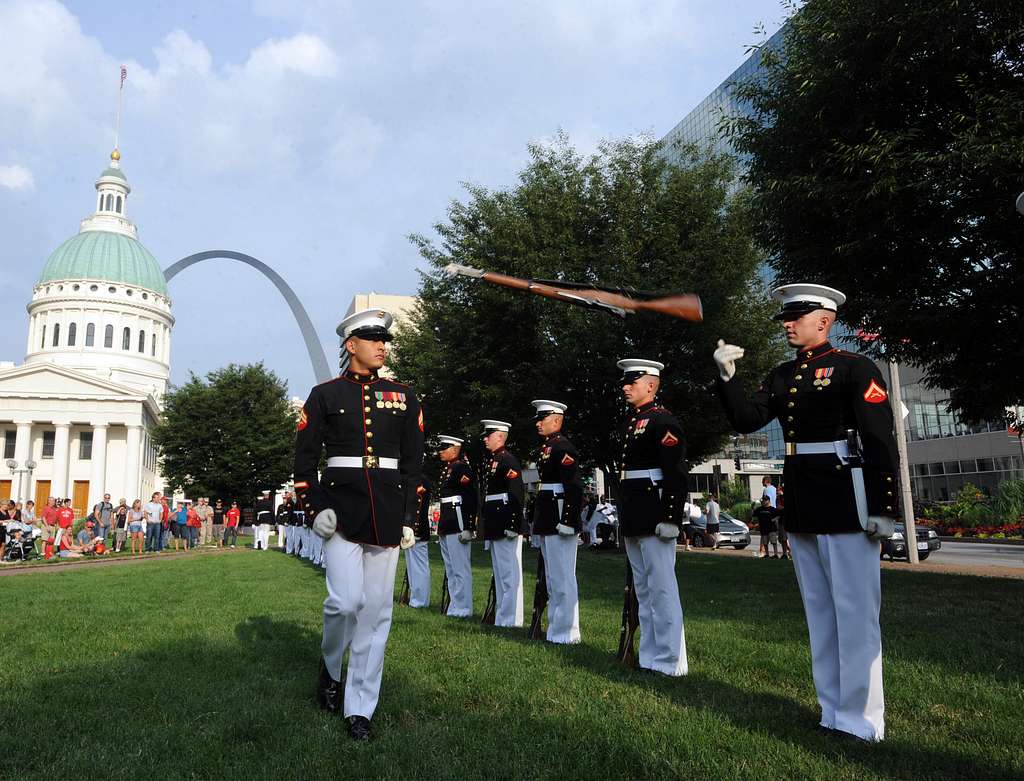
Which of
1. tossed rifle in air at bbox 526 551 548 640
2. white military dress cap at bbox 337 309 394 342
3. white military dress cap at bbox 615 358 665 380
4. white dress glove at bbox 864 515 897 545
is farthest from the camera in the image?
tossed rifle in air at bbox 526 551 548 640

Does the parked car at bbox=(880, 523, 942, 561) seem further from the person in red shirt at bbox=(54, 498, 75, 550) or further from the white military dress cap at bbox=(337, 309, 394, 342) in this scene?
the person in red shirt at bbox=(54, 498, 75, 550)

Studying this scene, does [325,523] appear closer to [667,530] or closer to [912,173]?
[667,530]

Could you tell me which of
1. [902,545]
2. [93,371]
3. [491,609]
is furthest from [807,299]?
[93,371]

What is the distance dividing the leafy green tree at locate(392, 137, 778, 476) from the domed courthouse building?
57.2 m

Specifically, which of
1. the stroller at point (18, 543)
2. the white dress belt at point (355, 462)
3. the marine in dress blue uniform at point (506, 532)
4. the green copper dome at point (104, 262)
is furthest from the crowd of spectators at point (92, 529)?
the green copper dome at point (104, 262)

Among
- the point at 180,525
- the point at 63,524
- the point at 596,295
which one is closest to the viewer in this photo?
the point at 596,295

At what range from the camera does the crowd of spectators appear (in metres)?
26.5

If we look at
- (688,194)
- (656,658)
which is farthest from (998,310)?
(688,194)

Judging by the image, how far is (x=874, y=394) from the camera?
4.93m

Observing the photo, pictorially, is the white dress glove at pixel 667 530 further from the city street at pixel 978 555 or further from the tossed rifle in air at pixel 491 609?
the city street at pixel 978 555

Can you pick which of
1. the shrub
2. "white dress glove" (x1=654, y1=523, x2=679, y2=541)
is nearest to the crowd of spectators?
"white dress glove" (x1=654, y1=523, x2=679, y2=541)

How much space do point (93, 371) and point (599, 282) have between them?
320 ft

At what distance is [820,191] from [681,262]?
9.38m

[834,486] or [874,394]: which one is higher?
[874,394]
